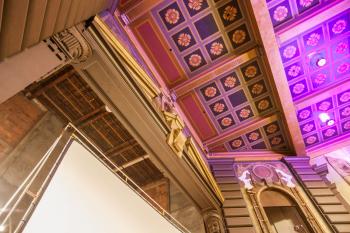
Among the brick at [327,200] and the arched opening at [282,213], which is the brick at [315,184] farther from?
the arched opening at [282,213]

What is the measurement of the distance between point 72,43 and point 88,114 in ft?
9.76

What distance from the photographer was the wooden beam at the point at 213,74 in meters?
6.40

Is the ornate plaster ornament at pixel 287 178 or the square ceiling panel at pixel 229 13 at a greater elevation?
the square ceiling panel at pixel 229 13

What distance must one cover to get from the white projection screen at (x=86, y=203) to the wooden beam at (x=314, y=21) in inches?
205

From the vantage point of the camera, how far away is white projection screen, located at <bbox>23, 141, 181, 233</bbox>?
2.12 m

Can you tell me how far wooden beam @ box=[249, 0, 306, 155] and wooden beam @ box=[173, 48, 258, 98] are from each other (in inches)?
16.2

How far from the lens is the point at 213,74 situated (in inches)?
260

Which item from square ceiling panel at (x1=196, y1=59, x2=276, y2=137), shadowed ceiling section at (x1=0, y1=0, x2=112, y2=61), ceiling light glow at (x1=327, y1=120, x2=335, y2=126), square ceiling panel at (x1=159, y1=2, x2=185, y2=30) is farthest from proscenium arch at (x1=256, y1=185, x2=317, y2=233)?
shadowed ceiling section at (x1=0, y1=0, x2=112, y2=61)

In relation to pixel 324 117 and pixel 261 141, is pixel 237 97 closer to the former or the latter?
pixel 261 141

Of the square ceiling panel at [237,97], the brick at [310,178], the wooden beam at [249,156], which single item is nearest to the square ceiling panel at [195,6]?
the square ceiling panel at [237,97]

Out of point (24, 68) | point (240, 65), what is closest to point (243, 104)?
point (240, 65)

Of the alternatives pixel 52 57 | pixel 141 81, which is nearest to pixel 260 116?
pixel 141 81

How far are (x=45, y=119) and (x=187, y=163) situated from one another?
3438 millimetres

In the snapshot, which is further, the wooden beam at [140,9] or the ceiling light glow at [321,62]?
the ceiling light glow at [321,62]
